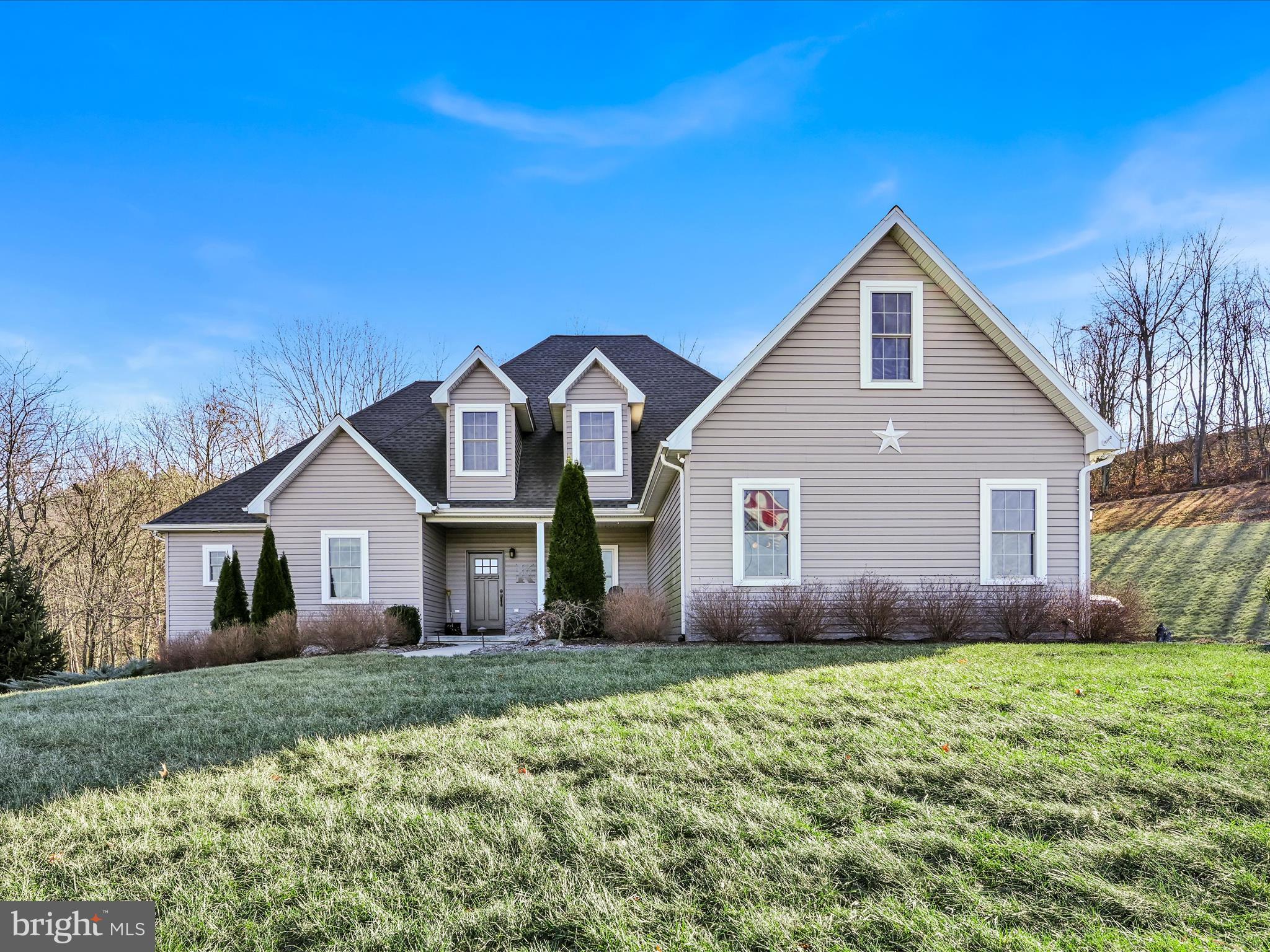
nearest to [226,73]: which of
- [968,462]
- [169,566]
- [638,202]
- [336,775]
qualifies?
[638,202]

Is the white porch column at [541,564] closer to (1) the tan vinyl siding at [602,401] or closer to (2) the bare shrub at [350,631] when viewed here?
(1) the tan vinyl siding at [602,401]

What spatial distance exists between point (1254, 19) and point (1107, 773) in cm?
1236

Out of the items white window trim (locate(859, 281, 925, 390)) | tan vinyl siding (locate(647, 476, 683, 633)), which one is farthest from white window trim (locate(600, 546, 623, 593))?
white window trim (locate(859, 281, 925, 390))

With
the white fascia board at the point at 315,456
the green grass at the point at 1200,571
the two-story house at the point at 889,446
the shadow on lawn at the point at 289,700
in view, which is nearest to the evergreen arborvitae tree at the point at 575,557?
the two-story house at the point at 889,446

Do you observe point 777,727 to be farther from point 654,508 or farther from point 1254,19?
point 1254,19

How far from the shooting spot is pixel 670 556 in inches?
584

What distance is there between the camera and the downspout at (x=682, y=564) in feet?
41.0

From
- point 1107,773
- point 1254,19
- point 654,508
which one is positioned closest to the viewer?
point 1107,773

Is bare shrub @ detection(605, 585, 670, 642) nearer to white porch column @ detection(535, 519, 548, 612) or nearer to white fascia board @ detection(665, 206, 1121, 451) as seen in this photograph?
white fascia board @ detection(665, 206, 1121, 451)

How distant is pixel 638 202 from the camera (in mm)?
17359

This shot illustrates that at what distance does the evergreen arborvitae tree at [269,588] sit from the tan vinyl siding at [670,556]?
7.76 meters

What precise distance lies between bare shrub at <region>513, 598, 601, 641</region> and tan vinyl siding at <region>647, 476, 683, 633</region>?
56.0 inches

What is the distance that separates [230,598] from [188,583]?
336 cm

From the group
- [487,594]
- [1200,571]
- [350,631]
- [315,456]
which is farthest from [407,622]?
[1200,571]
